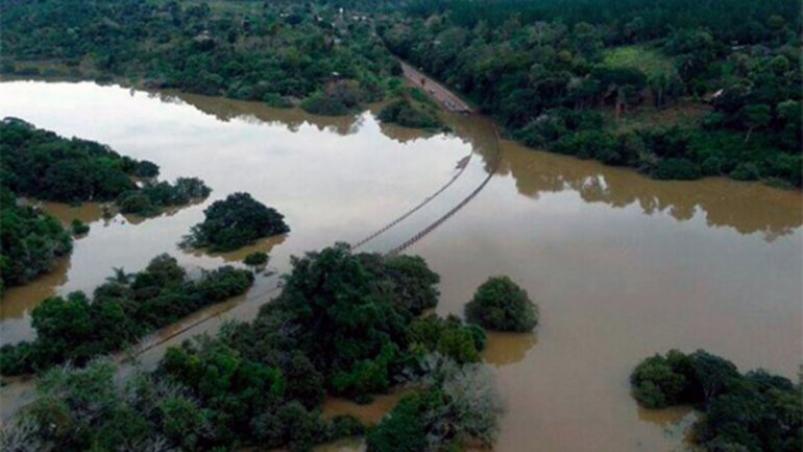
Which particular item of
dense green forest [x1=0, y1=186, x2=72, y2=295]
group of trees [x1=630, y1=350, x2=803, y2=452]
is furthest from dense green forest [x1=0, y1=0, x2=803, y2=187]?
dense green forest [x1=0, y1=186, x2=72, y2=295]

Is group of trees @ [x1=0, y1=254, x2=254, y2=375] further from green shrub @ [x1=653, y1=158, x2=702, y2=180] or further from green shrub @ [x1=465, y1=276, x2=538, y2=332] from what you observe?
green shrub @ [x1=653, y1=158, x2=702, y2=180]

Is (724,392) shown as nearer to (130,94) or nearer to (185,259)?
(185,259)

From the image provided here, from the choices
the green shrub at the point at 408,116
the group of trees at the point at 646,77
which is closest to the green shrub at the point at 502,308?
the group of trees at the point at 646,77

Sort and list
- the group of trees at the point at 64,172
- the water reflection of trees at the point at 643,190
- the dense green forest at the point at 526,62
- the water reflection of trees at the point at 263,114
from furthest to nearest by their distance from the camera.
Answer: the water reflection of trees at the point at 263,114 → the dense green forest at the point at 526,62 → the group of trees at the point at 64,172 → the water reflection of trees at the point at 643,190

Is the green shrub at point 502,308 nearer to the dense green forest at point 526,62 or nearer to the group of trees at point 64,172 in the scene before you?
the dense green forest at point 526,62

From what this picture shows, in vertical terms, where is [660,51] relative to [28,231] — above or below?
above

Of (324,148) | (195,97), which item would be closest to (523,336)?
(324,148)

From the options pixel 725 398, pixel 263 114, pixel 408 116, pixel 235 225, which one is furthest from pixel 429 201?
pixel 263 114
